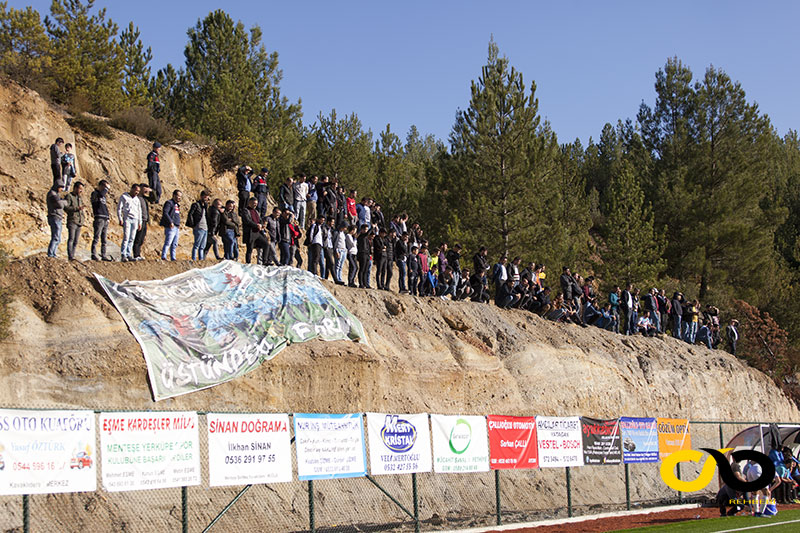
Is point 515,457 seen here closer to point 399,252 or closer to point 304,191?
point 399,252

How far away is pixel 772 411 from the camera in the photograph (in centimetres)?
3472

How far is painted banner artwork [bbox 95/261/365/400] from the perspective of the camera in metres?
14.8

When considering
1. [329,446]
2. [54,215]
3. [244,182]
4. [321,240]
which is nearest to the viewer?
[329,446]

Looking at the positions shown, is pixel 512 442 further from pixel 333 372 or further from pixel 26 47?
pixel 26 47

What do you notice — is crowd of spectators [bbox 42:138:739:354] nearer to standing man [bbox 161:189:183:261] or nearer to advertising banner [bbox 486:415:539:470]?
standing man [bbox 161:189:183:261]

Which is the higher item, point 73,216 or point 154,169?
point 154,169

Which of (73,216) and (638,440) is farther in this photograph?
(638,440)

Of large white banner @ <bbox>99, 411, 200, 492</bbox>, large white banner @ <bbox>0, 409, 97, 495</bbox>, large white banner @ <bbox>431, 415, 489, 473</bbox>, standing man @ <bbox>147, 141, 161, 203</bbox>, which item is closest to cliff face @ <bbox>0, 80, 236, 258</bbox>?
standing man @ <bbox>147, 141, 161, 203</bbox>

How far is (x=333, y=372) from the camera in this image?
57.2 feet

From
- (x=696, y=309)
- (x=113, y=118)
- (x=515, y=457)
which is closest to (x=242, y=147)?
(x=113, y=118)

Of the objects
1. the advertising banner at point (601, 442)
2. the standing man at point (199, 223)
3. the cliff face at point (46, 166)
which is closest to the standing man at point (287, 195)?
the cliff face at point (46, 166)

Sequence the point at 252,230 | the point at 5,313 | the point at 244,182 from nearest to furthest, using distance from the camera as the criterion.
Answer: the point at 5,313 < the point at 252,230 < the point at 244,182

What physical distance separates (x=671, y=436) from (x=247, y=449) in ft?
38.0

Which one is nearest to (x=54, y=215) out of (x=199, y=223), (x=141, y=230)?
(x=141, y=230)
